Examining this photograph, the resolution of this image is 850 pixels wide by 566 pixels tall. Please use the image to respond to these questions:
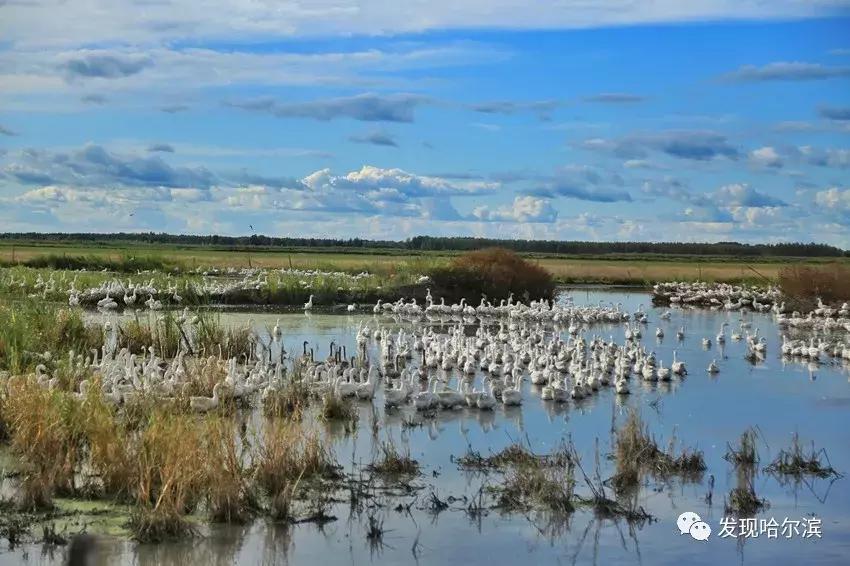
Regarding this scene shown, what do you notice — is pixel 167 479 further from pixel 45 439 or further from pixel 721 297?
pixel 721 297

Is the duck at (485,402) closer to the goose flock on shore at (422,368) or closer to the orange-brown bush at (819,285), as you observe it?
the goose flock on shore at (422,368)

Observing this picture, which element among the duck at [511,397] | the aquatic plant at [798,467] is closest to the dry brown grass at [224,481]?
the aquatic plant at [798,467]

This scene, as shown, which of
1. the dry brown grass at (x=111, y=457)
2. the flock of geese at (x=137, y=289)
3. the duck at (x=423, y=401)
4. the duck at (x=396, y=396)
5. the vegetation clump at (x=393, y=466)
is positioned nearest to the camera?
the dry brown grass at (x=111, y=457)

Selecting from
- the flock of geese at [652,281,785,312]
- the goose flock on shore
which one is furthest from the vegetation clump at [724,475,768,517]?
the flock of geese at [652,281,785,312]

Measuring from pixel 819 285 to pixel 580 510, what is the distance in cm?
3120

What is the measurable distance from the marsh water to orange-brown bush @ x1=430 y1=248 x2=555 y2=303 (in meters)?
19.3

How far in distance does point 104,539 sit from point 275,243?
117614 mm

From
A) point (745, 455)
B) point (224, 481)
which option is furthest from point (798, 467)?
point (224, 481)

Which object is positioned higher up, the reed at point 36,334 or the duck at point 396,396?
the reed at point 36,334

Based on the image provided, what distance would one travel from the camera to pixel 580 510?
1055cm

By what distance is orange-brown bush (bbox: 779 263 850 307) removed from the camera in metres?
38.6

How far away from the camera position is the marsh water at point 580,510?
923 centimetres

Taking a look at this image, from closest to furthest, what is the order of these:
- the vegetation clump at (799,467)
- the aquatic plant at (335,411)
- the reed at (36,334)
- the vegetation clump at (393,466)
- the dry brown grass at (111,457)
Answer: the dry brown grass at (111,457), the vegetation clump at (393,466), the vegetation clump at (799,467), the aquatic plant at (335,411), the reed at (36,334)

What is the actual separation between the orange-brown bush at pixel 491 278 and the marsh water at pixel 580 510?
19.3 meters
